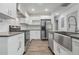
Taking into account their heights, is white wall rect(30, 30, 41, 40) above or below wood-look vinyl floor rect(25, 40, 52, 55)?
above

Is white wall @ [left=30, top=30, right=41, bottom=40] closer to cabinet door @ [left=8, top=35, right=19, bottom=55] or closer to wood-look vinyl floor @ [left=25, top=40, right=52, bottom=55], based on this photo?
wood-look vinyl floor @ [left=25, top=40, right=52, bottom=55]

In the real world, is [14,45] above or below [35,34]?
above

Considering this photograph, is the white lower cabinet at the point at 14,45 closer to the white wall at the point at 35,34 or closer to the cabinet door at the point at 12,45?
the cabinet door at the point at 12,45

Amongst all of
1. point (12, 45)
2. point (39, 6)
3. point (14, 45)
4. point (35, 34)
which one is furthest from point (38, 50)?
point (35, 34)

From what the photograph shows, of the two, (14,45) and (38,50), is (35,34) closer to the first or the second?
(38,50)

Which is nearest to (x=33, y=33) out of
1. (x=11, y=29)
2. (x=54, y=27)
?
(x=54, y=27)

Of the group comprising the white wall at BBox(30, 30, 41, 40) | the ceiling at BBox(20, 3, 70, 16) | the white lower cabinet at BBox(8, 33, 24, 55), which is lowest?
the white wall at BBox(30, 30, 41, 40)

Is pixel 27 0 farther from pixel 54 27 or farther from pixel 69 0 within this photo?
pixel 54 27

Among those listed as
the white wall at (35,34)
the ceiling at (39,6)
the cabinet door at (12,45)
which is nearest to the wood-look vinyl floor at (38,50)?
the cabinet door at (12,45)

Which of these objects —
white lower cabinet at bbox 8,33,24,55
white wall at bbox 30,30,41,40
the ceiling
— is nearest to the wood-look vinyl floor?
white lower cabinet at bbox 8,33,24,55

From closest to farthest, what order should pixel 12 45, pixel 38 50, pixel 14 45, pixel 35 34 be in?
1. pixel 12 45
2. pixel 14 45
3. pixel 38 50
4. pixel 35 34

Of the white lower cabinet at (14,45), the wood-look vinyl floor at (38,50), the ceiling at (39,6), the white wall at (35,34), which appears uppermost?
the ceiling at (39,6)

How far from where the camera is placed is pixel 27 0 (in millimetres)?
1370

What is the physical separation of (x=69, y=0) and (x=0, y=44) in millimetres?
1116
